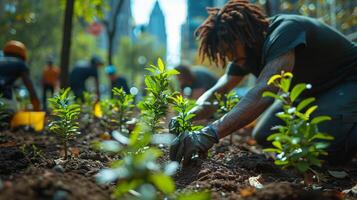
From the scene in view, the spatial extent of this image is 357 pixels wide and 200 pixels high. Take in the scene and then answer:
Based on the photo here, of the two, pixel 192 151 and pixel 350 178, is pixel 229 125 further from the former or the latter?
pixel 350 178

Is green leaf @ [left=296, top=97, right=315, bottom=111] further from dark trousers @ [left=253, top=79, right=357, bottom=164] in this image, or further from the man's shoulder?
the man's shoulder

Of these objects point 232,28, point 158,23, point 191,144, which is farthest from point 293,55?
point 158,23

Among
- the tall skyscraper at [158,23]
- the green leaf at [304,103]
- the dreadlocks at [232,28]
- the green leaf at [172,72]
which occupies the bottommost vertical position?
the tall skyscraper at [158,23]

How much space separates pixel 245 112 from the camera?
8.20ft

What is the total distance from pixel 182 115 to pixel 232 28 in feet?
3.58

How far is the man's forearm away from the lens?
8.04 feet

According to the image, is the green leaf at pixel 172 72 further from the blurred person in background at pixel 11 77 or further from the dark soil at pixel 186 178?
the blurred person in background at pixel 11 77

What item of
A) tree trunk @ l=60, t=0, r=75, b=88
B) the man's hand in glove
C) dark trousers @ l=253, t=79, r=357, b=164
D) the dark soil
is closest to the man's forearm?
the man's hand in glove

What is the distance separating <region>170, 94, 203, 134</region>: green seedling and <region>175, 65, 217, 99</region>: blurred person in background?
400 centimetres

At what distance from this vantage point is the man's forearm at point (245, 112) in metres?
2.45

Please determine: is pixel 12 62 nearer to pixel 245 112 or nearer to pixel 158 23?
pixel 245 112

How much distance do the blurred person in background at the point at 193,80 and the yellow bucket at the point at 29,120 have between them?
2.56m

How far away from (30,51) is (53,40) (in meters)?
2.07

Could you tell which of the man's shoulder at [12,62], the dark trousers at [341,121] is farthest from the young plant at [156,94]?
the man's shoulder at [12,62]
